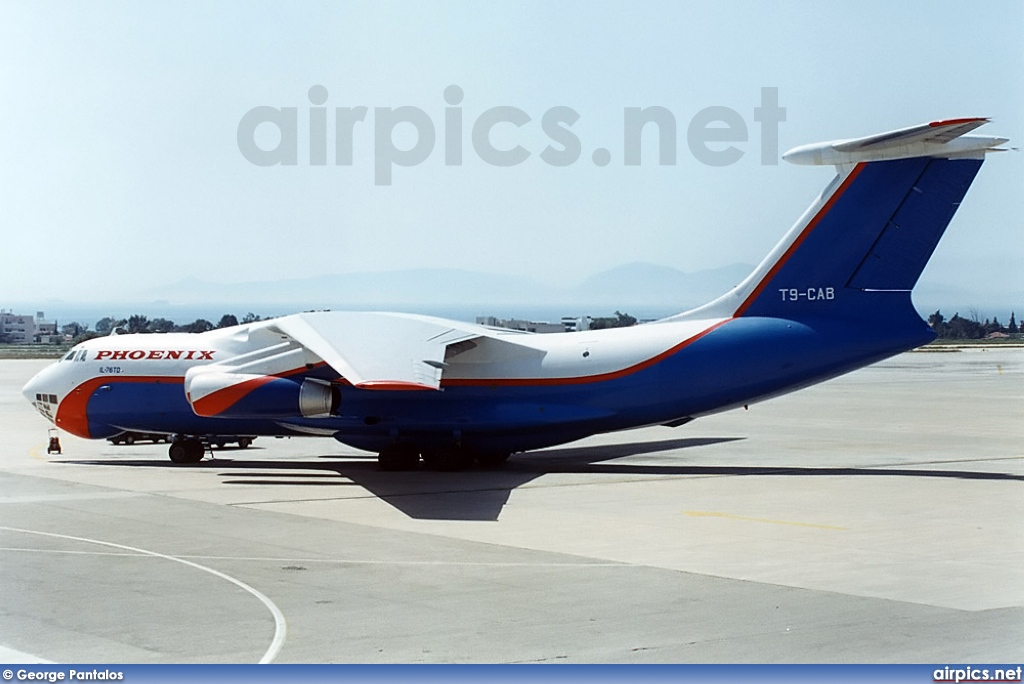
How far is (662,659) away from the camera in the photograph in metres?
9.79

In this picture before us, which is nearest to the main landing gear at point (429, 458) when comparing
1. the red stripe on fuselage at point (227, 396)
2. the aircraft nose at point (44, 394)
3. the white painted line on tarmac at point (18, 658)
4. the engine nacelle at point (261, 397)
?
the engine nacelle at point (261, 397)

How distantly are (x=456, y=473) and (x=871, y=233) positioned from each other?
946 centimetres

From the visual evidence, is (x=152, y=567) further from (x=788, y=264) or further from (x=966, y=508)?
(x=788, y=264)

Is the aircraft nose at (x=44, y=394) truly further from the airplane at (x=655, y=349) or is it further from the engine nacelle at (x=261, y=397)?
the engine nacelle at (x=261, y=397)

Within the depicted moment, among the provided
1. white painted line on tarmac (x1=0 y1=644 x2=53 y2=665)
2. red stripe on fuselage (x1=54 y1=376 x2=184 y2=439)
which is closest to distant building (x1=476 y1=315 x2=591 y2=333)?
red stripe on fuselage (x1=54 y1=376 x2=184 y2=439)

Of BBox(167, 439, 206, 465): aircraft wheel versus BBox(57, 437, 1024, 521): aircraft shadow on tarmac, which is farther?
BBox(167, 439, 206, 465): aircraft wheel

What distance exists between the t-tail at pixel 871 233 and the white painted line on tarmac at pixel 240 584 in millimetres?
13149

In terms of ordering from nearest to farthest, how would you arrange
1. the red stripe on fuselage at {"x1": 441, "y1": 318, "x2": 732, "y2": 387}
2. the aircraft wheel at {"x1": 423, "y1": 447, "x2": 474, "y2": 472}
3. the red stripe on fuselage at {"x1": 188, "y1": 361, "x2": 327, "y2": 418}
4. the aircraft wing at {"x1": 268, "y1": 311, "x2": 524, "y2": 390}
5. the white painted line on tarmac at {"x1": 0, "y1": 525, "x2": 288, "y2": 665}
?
the white painted line on tarmac at {"x1": 0, "y1": 525, "x2": 288, "y2": 665}, the aircraft wing at {"x1": 268, "y1": 311, "x2": 524, "y2": 390}, the red stripe on fuselage at {"x1": 188, "y1": 361, "x2": 327, "y2": 418}, the red stripe on fuselage at {"x1": 441, "y1": 318, "x2": 732, "y2": 387}, the aircraft wheel at {"x1": 423, "y1": 447, "x2": 474, "y2": 472}

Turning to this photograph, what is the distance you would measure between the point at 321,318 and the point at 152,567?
34.3 ft

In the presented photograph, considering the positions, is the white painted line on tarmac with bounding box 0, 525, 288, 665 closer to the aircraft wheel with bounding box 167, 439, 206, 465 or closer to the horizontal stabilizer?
the aircraft wheel with bounding box 167, 439, 206, 465

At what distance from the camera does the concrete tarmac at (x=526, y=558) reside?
34.3 ft

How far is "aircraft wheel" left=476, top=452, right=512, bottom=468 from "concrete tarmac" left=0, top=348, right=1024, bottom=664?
1.81 ft

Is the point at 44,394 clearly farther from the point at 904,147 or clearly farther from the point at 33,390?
the point at 904,147

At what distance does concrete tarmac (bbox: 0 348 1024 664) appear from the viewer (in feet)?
34.3
